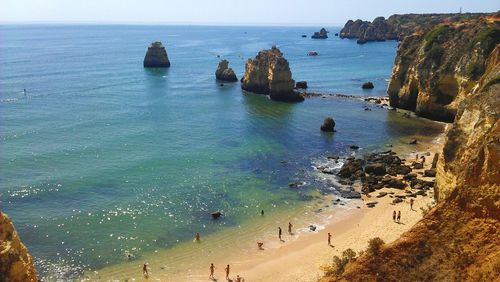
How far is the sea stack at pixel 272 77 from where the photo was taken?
88.4 m

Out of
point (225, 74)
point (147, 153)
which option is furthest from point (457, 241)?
point (225, 74)

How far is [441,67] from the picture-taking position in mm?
71438

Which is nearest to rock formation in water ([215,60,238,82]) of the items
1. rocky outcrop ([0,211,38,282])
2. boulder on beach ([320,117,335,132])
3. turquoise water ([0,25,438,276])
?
turquoise water ([0,25,438,276])

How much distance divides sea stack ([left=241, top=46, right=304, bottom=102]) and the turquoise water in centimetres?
283

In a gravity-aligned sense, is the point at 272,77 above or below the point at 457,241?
above

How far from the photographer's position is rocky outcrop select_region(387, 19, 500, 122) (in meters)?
67.4

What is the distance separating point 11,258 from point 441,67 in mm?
67123

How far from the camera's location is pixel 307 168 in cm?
5284

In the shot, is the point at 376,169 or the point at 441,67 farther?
the point at 441,67

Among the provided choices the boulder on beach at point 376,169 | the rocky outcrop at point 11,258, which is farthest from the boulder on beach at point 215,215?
the rocky outcrop at point 11,258

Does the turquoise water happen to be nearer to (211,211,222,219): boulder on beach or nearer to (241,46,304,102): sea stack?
(211,211,222,219): boulder on beach

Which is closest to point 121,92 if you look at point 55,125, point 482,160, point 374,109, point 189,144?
point 55,125

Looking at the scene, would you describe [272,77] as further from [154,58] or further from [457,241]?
[457,241]

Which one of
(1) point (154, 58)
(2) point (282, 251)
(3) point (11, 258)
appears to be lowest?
(2) point (282, 251)
